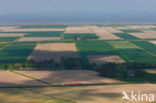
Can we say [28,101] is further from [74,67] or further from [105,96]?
[74,67]

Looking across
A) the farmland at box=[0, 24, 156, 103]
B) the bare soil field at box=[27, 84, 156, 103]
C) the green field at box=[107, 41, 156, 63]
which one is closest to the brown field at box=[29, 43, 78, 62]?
the farmland at box=[0, 24, 156, 103]

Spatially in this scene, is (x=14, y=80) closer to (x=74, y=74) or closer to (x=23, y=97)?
(x=23, y=97)

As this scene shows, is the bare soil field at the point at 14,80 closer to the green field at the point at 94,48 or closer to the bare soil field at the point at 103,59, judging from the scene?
the bare soil field at the point at 103,59

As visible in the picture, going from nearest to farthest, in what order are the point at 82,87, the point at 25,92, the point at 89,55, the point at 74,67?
1. the point at 25,92
2. the point at 82,87
3. the point at 74,67
4. the point at 89,55

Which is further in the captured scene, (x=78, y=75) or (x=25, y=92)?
(x=78, y=75)

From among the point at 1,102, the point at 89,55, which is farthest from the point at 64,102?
the point at 89,55

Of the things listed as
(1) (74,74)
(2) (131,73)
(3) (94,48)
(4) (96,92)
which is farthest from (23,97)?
(3) (94,48)
